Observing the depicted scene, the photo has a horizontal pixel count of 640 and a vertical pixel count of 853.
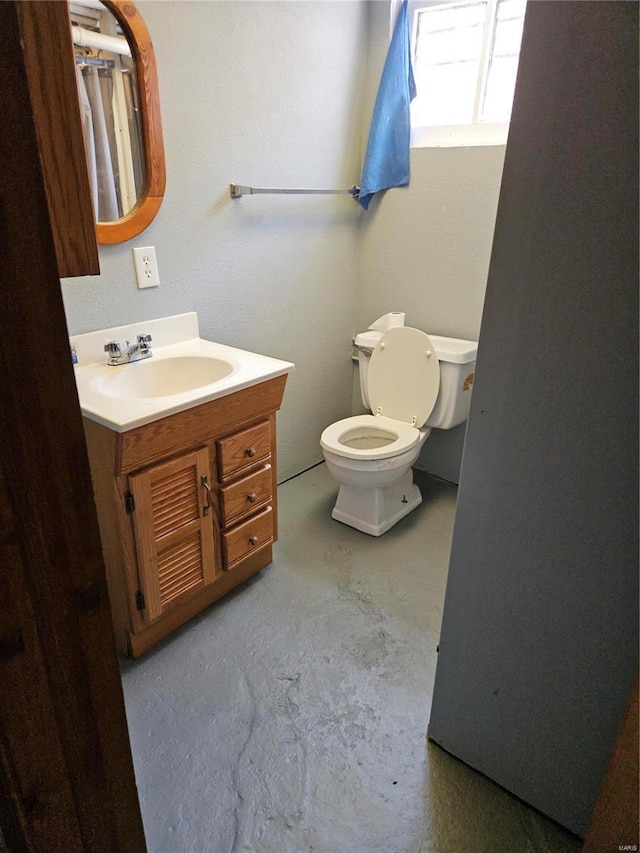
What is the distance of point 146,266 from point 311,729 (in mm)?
1506

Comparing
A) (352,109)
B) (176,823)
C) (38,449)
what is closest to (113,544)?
(176,823)

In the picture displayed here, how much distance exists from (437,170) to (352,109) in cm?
48

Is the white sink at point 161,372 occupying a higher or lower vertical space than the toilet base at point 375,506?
higher

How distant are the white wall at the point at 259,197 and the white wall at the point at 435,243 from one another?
0.09 meters

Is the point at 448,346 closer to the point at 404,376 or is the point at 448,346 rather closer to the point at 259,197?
the point at 404,376

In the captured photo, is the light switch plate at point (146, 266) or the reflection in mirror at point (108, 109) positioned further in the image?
the light switch plate at point (146, 266)

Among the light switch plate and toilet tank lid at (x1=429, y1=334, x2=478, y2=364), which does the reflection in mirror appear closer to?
the light switch plate

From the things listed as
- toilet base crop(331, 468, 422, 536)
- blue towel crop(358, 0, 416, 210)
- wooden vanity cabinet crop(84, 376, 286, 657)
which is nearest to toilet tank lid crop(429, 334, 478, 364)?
toilet base crop(331, 468, 422, 536)

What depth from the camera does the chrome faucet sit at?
171 centimetres

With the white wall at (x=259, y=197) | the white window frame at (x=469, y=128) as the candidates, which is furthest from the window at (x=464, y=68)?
the white wall at (x=259, y=197)

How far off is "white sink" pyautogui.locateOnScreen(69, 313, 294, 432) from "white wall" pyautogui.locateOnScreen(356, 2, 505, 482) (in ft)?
3.27

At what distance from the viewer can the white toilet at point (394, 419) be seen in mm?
2158

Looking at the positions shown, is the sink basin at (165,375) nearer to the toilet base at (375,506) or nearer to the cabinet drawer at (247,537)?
the cabinet drawer at (247,537)

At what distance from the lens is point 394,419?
2.42 meters
